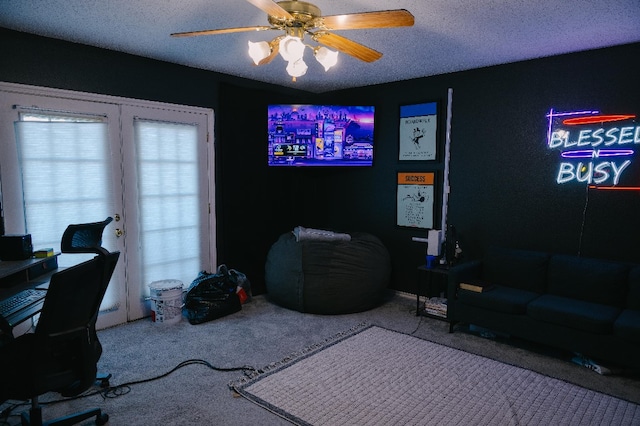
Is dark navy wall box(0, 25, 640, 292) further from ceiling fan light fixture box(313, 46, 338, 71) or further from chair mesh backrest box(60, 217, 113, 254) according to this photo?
ceiling fan light fixture box(313, 46, 338, 71)

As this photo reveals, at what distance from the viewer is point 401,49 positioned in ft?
12.2

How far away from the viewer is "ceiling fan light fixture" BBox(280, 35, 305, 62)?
2279 millimetres

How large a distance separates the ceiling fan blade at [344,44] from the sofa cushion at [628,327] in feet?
8.57

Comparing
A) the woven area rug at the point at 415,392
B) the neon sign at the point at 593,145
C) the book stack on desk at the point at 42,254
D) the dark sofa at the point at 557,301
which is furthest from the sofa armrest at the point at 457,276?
the book stack on desk at the point at 42,254

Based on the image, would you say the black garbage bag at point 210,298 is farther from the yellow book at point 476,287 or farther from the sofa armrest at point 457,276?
the yellow book at point 476,287

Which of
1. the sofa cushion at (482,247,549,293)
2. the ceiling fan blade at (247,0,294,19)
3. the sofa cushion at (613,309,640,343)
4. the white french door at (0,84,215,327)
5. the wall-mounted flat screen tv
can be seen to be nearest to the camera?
the ceiling fan blade at (247,0,294,19)

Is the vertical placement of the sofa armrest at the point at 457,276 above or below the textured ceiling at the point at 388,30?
below

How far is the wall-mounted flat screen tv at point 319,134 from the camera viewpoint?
4.92 m

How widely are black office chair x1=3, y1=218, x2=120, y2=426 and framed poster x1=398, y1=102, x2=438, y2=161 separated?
11.9ft

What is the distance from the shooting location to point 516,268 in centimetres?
398

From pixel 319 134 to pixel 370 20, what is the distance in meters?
2.85

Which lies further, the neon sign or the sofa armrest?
the sofa armrest

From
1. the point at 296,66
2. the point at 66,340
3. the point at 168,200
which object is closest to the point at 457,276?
the point at 296,66

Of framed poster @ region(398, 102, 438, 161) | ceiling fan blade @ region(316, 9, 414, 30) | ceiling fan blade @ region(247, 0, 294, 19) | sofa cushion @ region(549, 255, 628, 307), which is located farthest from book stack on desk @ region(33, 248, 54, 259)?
sofa cushion @ region(549, 255, 628, 307)
